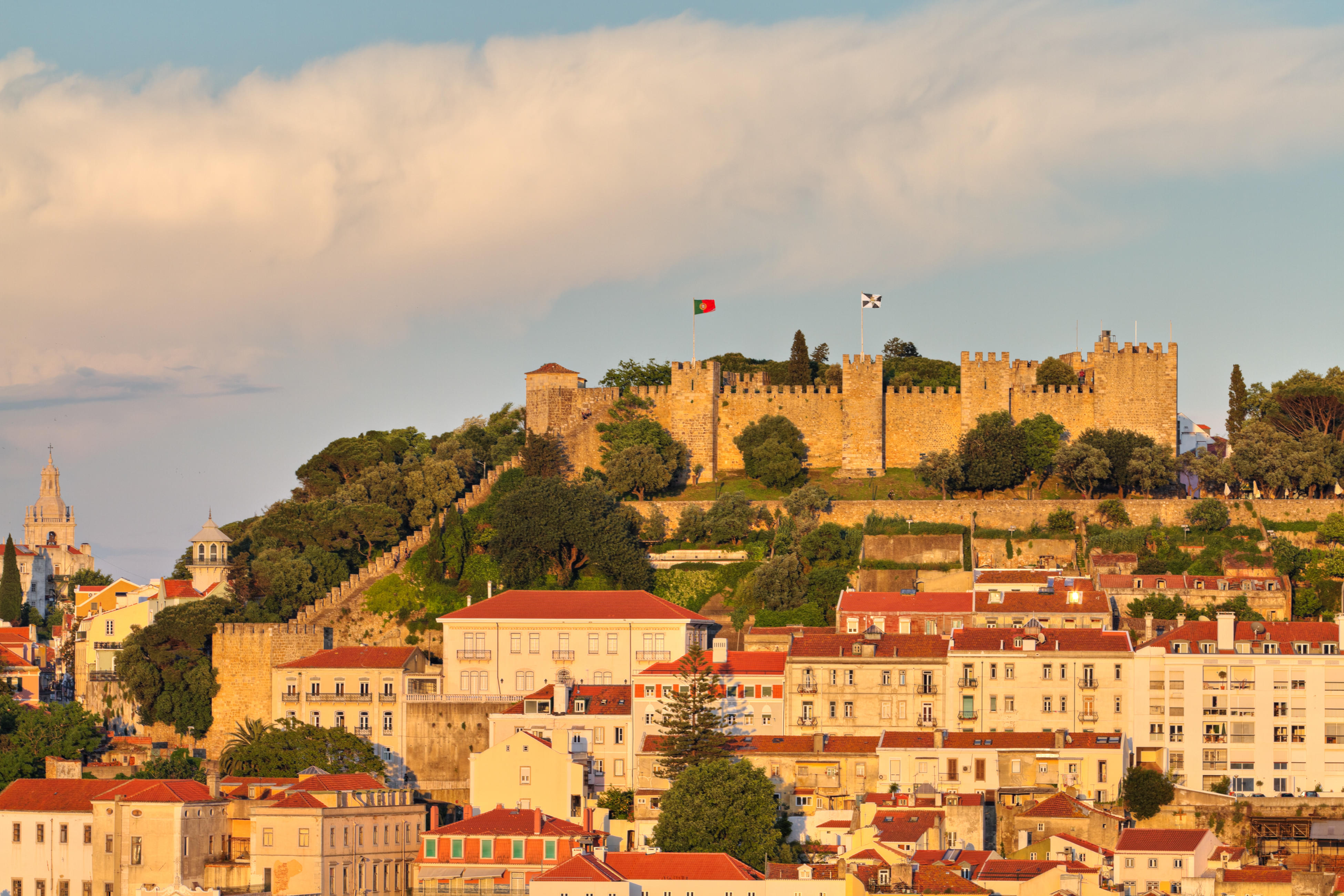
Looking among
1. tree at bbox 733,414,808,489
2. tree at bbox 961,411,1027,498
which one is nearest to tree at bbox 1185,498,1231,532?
tree at bbox 961,411,1027,498

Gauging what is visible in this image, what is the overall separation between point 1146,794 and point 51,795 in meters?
29.1

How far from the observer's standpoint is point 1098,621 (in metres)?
62.2

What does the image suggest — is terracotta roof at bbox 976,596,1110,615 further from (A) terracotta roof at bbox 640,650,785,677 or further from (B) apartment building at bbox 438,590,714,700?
(B) apartment building at bbox 438,590,714,700

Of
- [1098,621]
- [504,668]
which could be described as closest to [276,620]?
[504,668]

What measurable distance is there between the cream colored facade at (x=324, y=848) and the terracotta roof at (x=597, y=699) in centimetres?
768

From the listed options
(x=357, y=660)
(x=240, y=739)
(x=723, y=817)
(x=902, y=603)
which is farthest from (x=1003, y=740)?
(x=240, y=739)

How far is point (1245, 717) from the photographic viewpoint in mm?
57062

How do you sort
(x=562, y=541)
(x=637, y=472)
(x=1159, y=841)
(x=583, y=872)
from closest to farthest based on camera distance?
(x=583, y=872), (x=1159, y=841), (x=562, y=541), (x=637, y=472)

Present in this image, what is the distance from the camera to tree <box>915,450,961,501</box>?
76.6 meters

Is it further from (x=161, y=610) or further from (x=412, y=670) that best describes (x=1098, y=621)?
(x=161, y=610)

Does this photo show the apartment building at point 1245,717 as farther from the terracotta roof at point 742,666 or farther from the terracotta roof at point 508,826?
the terracotta roof at point 508,826

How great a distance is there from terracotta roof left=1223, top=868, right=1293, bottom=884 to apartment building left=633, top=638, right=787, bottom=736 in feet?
47.0

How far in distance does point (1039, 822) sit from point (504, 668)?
18.9 metres

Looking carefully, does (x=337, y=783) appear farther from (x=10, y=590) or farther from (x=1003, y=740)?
(x=10, y=590)
